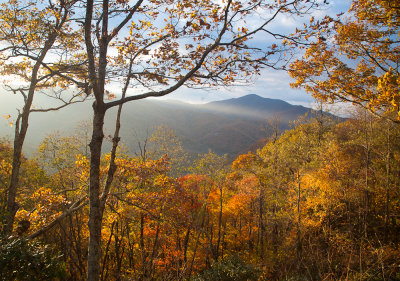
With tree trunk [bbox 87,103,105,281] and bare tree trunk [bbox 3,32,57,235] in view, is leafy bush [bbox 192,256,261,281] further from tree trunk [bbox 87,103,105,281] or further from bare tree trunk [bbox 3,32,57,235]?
bare tree trunk [bbox 3,32,57,235]

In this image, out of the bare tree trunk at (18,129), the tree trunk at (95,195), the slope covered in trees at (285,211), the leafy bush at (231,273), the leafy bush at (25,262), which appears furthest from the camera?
the slope covered in trees at (285,211)

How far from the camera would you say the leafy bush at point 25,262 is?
341 cm

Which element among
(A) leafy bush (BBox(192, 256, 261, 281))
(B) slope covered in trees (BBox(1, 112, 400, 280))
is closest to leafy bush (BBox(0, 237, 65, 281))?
(B) slope covered in trees (BBox(1, 112, 400, 280))

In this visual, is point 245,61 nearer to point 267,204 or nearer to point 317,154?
point 317,154

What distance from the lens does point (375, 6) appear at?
508cm

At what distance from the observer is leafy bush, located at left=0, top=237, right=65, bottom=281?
3.41 meters

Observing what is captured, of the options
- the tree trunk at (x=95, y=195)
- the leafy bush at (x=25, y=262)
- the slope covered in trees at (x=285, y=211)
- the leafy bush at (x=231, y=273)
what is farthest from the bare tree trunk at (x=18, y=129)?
the leafy bush at (x=231, y=273)

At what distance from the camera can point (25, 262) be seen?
363 cm

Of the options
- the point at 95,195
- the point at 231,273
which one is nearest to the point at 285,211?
the point at 231,273

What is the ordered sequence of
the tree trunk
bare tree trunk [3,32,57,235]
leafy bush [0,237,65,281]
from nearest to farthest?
leafy bush [0,237,65,281] → the tree trunk → bare tree trunk [3,32,57,235]

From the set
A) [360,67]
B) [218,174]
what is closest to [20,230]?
[360,67]

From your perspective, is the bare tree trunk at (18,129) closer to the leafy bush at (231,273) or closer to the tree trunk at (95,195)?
the tree trunk at (95,195)

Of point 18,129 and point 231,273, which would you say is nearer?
point 18,129

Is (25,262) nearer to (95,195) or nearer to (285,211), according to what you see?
(95,195)
